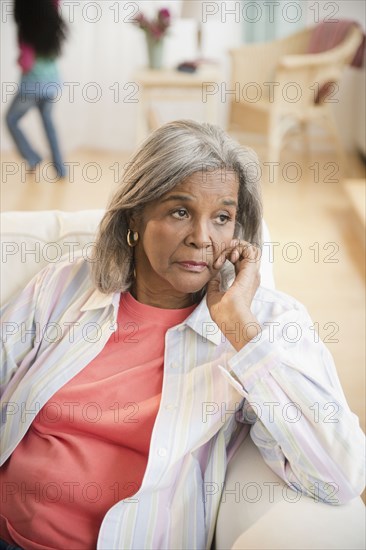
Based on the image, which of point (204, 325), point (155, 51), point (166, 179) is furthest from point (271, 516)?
point (155, 51)

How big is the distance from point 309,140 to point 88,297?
4.44 metres

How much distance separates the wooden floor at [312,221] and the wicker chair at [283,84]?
0.28 m

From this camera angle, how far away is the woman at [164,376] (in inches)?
48.4

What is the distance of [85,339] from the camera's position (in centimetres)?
143

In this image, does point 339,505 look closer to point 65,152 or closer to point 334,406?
point 334,406

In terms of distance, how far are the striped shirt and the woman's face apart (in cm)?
9

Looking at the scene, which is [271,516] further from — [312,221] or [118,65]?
[118,65]

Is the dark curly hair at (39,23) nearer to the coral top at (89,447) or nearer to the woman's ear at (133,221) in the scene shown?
the woman's ear at (133,221)

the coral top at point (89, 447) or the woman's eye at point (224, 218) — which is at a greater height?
the woman's eye at point (224, 218)

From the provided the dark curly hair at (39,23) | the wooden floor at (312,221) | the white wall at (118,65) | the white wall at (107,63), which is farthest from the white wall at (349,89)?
the dark curly hair at (39,23)

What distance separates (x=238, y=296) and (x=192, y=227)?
0.49ft

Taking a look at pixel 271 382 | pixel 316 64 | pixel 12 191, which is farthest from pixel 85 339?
pixel 316 64

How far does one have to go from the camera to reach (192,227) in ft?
4.46

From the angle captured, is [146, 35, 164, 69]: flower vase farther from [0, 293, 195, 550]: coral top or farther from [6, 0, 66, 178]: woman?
[0, 293, 195, 550]: coral top
